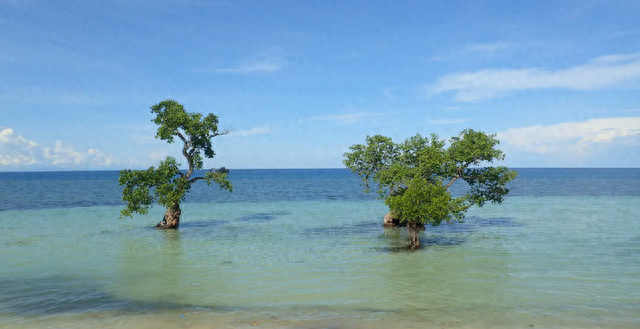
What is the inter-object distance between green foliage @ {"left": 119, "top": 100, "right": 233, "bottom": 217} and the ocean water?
3282 mm

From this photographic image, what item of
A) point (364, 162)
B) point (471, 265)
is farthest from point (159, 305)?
point (364, 162)

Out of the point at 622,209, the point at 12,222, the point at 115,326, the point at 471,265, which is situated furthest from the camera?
the point at 622,209

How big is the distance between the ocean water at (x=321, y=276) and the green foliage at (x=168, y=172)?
328 centimetres

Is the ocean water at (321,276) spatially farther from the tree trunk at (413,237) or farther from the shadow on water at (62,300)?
the tree trunk at (413,237)

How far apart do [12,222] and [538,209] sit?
66768 millimetres

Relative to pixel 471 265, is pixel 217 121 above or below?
above

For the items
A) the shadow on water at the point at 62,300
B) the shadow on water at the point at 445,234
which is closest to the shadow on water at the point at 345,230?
the shadow on water at the point at 445,234

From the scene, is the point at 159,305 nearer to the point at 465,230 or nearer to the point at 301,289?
the point at 301,289

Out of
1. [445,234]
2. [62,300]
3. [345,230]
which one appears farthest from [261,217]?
[62,300]

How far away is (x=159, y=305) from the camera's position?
763 inches

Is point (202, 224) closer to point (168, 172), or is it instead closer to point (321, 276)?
point (168, 172)

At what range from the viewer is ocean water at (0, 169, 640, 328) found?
17.7 meters

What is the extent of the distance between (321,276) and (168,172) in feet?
80.5

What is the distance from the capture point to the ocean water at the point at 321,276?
17.7m
